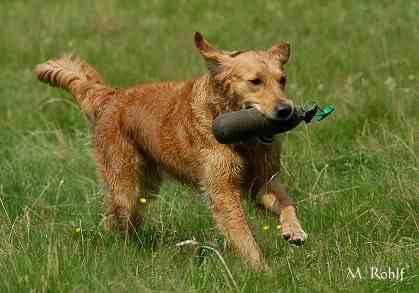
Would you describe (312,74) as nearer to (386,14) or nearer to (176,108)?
(386,14)

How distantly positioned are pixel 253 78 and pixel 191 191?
1028 millimetres

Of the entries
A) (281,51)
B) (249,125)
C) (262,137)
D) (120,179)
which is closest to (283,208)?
(262,137)

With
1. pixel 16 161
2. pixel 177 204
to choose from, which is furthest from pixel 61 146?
pixel 177 204

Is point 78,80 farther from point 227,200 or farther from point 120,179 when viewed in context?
point 227,200

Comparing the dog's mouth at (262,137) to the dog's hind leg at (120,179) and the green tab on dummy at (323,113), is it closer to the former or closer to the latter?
the green tab on dummy at (323,113)

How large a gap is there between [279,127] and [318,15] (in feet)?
23.1

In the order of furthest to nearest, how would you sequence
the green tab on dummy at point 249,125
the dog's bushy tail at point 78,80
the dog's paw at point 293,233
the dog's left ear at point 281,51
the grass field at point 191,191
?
the dog's bushy tail at point 78,80
the dog's left ear at point 281,51
the green tab on dummy at point 249,125
the dog's paw at point 293,233
the grass field at point 191,191

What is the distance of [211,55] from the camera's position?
239 inches

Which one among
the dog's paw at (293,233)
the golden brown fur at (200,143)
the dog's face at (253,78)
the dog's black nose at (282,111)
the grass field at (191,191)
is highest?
the dog's face at (253,78)

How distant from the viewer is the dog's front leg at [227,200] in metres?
5.76

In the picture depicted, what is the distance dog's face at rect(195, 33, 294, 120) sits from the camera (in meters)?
5.62

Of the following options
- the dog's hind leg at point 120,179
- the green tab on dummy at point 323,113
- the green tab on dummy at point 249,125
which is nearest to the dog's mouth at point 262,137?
the green tab on dummy at point 249,125

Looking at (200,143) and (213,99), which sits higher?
(213,99)

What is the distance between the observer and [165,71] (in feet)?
34.8
